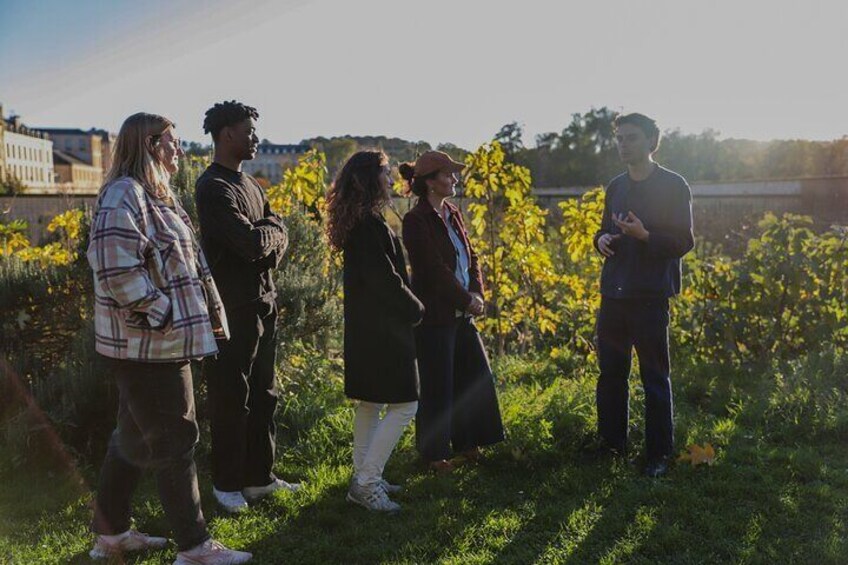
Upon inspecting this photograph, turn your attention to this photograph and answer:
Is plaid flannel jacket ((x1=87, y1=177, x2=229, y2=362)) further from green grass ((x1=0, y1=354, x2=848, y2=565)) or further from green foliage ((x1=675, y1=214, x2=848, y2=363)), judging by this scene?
green foliage ((x1=675, y1=214, x2=848, y2=363))

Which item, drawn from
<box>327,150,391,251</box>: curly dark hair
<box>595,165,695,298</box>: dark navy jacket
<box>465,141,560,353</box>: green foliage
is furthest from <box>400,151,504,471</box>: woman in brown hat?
<box>465,141,560,353</box>: green foliage

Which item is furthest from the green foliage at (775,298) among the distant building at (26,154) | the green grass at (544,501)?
the distant building at (26,154)

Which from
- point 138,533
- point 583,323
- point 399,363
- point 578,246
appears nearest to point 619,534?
point 399,363

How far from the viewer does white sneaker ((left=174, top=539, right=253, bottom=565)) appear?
3.02m

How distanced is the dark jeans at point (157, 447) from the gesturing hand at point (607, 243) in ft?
7.73

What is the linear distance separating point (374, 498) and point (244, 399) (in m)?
0.82

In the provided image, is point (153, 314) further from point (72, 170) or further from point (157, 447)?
point (72, 170)

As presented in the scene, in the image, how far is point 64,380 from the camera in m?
4.38

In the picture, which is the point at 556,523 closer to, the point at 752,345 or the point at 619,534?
the point at 619,534

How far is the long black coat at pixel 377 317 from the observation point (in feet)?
11.5

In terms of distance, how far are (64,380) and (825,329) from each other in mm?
5630

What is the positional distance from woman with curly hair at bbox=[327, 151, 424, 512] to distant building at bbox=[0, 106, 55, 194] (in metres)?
91.4

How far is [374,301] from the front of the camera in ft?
11.6

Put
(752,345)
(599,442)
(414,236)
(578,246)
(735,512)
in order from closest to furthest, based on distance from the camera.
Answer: (735,512) → (414,236) → (599,442) → (752,345) → (578,246)
